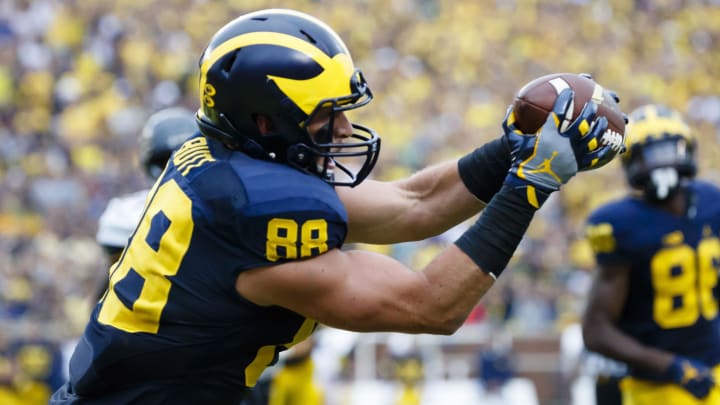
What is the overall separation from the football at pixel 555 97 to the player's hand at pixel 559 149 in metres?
0.04

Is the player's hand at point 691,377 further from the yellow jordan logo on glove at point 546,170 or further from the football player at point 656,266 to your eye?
the yellow jordan logo on glove at point 546,170

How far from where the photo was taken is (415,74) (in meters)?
14.8

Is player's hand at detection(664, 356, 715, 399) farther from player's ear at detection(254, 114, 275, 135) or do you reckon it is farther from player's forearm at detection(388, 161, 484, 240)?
player's ear at detection(254, 114, 275, 135)

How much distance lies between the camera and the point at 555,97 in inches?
111

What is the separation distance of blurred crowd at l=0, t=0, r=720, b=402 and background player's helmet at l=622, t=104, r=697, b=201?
18.0 feet

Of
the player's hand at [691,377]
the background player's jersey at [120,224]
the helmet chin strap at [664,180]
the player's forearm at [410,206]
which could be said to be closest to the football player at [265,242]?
the player's forearm at [410,206]

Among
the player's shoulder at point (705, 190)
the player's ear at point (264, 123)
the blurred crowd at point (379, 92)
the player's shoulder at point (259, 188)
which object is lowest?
the blurred crowd at point (379, 92)

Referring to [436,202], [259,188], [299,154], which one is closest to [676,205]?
[436,202]

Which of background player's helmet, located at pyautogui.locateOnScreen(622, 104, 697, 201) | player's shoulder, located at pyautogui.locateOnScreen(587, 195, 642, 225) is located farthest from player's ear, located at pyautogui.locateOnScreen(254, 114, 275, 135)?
player's shoulder, located at pyautogui.locateOnScreen(587, 195, 642, 225)

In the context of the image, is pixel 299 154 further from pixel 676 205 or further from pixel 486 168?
pixel 676 205

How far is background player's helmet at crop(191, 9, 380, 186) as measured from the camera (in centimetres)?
272

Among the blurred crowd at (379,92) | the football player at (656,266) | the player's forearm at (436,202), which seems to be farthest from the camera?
the blurred crowd at (379,92)

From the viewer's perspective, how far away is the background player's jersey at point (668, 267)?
4852mm

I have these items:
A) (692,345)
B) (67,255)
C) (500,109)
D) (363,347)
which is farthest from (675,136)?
(500,109)
